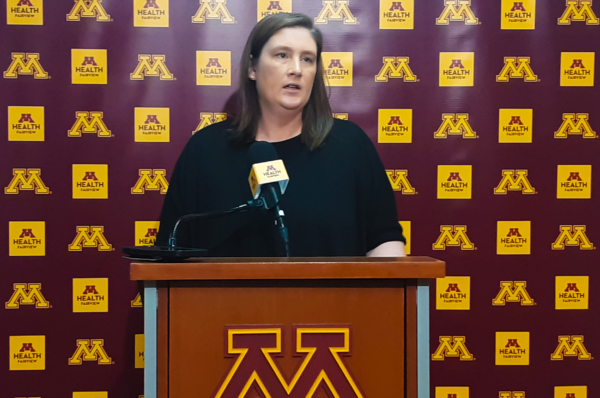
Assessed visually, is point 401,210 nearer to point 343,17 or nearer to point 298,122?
point 298,122

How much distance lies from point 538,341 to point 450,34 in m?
1.51

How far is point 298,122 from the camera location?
196cm

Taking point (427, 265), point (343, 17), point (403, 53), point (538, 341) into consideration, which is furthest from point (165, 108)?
point (538, 341)

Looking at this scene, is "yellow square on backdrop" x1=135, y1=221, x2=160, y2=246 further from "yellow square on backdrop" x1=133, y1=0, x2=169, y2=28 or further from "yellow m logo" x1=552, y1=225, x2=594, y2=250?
"yellow m logo" x1=552, y1=225, x2=594, y2=250

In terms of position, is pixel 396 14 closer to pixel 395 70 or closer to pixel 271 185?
pixel 395 70

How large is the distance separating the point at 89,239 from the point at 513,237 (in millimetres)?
1972

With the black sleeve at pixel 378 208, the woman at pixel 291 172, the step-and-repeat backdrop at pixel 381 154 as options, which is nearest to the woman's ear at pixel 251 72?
the woman at pixel 291 172

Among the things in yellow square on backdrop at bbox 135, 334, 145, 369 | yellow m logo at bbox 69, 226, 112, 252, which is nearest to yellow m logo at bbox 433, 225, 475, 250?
yellow square on backdrop at bbox 135, 334, 145, 369

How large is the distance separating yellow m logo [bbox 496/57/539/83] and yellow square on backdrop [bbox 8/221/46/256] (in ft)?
7.34

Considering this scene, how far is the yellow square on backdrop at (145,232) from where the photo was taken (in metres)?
2.21

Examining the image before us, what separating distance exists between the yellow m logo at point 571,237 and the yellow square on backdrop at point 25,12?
2.59 metres

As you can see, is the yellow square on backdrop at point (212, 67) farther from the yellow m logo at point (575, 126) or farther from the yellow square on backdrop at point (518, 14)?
the yellow m logo at point (575, 126)

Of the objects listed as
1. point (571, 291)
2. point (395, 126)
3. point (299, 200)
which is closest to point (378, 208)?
point (299, 200)

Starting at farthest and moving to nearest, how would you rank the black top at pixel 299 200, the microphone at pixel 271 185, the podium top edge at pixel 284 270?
the black top at pixel 299 200 < the microphone at pixel 271 185 < the podium top edge at pixel 284 270
